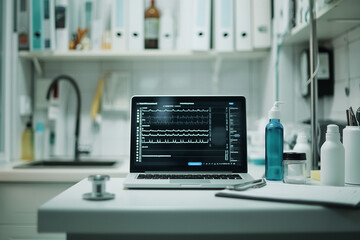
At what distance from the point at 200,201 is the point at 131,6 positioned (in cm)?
147

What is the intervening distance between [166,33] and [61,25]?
571 millimetres

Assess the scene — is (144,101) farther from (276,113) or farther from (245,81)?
(245,81)

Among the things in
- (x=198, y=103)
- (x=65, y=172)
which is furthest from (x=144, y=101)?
(x=65, y=172)

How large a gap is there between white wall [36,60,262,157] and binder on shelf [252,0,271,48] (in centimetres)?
32

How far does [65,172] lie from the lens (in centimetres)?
170

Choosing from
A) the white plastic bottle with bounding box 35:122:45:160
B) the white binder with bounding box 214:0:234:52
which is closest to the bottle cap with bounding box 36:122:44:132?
the white plastic bottle with bounding box 35:122:45:160

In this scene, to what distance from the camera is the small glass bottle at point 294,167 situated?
105 cm

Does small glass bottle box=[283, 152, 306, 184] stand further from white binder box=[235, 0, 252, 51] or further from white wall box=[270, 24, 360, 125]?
white binder box=[235, 0, 252, 51]

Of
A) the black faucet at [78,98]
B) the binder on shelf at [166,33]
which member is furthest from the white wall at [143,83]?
the binder on shelf at [166,33]

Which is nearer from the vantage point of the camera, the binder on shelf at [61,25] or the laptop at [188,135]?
the laptop at [188,135]

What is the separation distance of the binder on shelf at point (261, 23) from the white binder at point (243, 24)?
0.03 meters

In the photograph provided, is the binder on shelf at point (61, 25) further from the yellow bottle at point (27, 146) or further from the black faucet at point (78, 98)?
the yellow bottle at point (27, 146)

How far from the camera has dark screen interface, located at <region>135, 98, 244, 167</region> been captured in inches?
46.1

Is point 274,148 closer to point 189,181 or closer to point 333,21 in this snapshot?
point 189,181
